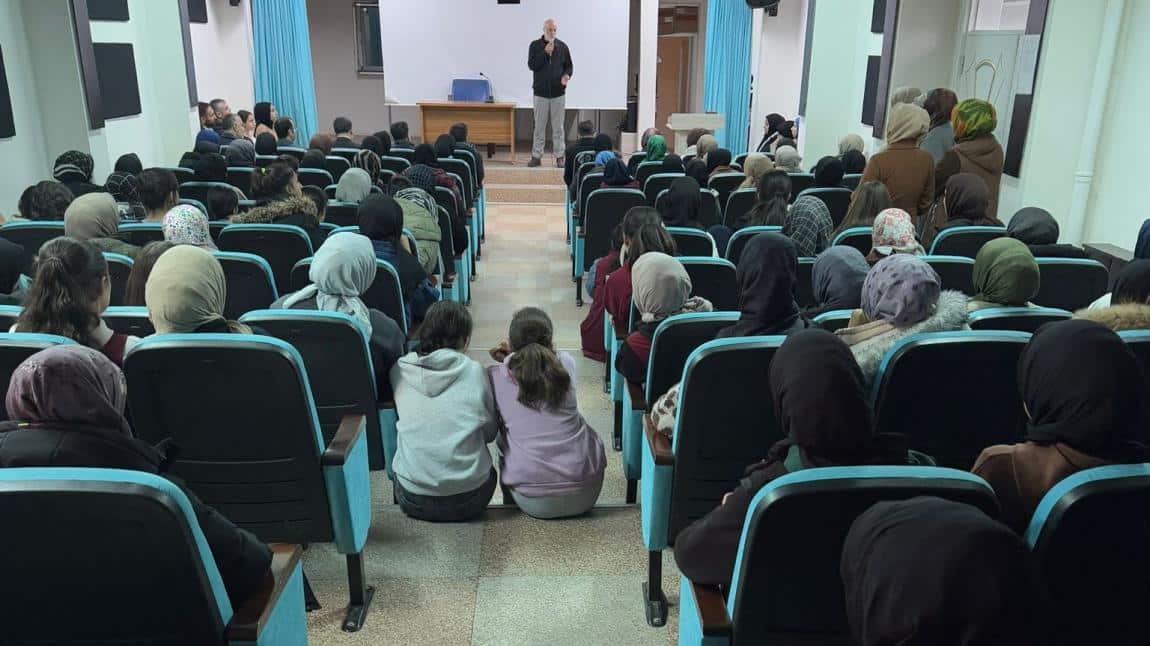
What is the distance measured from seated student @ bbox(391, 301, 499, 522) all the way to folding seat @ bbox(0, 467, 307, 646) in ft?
3.84

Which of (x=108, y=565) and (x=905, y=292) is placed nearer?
(x=108, y=565)

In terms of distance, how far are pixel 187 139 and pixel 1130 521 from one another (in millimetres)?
9235

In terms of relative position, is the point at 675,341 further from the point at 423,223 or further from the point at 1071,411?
the point at 423,223

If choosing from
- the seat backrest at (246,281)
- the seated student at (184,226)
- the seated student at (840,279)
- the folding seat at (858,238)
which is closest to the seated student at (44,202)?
the seated student at (184,226)

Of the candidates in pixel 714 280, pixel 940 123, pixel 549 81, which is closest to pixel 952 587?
pixel 714 280

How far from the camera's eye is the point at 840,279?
2805mm

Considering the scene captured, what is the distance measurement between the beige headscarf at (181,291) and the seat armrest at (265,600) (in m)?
0.83

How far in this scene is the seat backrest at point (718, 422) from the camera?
6.17ft

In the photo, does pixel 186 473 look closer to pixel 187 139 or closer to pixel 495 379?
pixel 495 379

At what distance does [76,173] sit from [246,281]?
2496 mm

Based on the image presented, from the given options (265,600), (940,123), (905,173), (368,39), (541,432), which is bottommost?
(541,432)

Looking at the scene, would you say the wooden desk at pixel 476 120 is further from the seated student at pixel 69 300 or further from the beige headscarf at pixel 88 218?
the seated student at pixel 69 300

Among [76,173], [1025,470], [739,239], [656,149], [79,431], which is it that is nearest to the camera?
[79,431]

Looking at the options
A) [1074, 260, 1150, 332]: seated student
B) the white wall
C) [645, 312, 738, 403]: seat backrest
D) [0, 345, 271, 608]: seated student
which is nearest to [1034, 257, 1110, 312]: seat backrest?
[1074, 260, 1150, 332]: seated student
